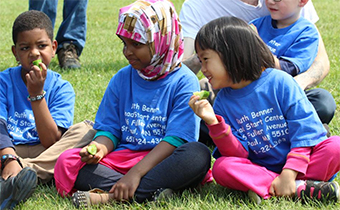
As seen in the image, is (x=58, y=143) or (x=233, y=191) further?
(x=58, y=143)

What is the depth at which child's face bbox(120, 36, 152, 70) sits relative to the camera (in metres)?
3.19

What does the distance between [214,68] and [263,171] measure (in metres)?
0.63

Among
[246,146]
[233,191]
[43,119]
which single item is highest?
[43,119]

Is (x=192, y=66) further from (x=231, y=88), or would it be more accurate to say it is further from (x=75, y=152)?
(x=75, y=152)

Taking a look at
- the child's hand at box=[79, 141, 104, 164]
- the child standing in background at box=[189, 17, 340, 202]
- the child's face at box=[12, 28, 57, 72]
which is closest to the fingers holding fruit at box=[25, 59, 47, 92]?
the child's face at box=[12, 28, 57, 72]

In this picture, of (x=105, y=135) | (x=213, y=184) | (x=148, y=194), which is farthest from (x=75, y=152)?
(x=213, y=184)

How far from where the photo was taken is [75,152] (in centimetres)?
315

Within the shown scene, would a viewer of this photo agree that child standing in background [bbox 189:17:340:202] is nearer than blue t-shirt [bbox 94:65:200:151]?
Yes

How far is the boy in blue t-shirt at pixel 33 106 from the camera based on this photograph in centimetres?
332

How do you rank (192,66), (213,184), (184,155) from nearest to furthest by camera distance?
(184,155) → (213,184) → (192,66)

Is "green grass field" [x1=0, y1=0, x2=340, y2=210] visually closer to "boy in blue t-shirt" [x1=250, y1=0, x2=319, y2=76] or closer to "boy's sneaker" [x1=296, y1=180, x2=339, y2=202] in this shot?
"boy's sneaker" [x1=296, y1=180, x2=339, y2=202]

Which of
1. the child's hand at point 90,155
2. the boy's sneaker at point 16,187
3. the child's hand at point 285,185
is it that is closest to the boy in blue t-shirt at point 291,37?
the child's hand at point 285,185

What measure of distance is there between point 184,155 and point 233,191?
369 mm

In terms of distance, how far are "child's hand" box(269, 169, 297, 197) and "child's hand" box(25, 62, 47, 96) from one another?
4.97 feet
